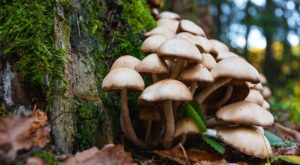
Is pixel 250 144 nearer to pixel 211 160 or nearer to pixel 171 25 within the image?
pixel 211 160

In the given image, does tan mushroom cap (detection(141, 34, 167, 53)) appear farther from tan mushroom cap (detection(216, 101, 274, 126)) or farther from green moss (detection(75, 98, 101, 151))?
tan mushroom cap (detection(216, 101, 274, 126))

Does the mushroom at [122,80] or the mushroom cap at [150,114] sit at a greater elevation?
the mushroom at [122,80]

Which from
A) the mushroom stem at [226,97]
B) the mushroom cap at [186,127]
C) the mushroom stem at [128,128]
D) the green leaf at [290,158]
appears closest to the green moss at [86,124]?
the mushroom stem at [128,128]

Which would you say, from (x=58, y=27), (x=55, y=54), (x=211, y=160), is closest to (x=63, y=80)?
(x=55, y=54)

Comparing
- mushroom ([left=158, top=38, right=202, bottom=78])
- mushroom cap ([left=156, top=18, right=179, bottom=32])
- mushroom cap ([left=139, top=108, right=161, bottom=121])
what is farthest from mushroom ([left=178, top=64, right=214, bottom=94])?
mushroom cap ([left=156, top=18, right=179, bottom=32])

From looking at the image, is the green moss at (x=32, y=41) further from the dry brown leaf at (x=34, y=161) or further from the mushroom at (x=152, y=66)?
the dry brown leaf at (x=34, y=161)

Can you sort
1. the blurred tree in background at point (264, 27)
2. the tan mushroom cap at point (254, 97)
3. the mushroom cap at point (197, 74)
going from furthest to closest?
the blurred tree in background at point (264, 27) → the tan mushroom cap at point (254, 97) → the mushroom cap at point (197, 74)
